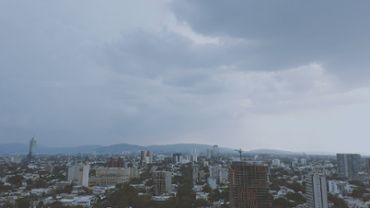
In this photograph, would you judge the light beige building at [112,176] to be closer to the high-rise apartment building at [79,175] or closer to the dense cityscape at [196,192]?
the dense cityscape at [196,192]

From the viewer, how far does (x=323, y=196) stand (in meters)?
20.8

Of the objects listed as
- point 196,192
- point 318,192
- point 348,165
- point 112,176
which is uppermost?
point 348,165

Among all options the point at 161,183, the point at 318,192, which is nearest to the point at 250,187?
the point at 318,192

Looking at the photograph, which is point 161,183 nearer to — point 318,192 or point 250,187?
point 250,187

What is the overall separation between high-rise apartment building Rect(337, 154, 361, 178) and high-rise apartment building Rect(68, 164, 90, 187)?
1447 inches

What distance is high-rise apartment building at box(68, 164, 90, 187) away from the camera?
38.4m

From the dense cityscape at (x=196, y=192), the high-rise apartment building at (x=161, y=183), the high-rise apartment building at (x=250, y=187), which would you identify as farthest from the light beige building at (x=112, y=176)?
the high-rise apartment building at (x=250, y=187)

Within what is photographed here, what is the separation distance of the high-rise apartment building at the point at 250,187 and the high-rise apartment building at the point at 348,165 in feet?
113

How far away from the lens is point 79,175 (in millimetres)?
39344

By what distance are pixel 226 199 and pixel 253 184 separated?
8.80m

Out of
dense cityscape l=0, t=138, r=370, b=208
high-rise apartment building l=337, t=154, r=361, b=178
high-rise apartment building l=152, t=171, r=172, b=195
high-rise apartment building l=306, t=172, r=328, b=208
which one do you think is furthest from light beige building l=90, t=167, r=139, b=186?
high-rise apartment building l=337, t=154, r=361, b=178

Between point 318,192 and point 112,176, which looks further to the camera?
point 112,176

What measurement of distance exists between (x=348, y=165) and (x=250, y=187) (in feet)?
124

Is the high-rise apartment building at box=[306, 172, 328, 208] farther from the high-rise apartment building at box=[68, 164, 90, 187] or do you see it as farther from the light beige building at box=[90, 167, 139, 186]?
the high-rise apartment building at box=[68, 164, 90, 187]
